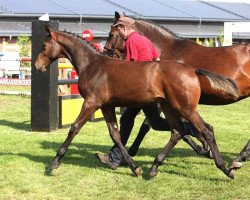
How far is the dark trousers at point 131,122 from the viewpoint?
7.59m

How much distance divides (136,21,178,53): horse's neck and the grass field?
170 centimetres

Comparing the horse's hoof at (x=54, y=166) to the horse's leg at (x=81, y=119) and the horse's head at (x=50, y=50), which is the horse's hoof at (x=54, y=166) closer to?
the horse's leg at (x=81, y=119)

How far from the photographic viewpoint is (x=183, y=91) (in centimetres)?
653

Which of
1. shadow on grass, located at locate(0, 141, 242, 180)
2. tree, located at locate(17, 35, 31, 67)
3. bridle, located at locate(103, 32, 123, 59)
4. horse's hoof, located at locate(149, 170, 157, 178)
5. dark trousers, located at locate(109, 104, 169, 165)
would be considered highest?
bridle, located at locate(103, 32, 123, 59)

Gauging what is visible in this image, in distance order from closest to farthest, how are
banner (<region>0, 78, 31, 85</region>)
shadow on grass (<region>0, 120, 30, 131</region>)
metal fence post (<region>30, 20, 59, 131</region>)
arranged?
metal fence post (<region>30, 20, 59, 131</region>), shadow on grass (<region>0, 120, 30, 131</region>), banner (<region>0, 78, 31, 85</region>)

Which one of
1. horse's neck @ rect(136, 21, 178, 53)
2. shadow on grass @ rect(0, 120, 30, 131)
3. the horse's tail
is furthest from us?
shadow on grass @ rect(0, 120, 30, 131)

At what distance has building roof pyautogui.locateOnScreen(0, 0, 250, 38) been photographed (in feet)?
108

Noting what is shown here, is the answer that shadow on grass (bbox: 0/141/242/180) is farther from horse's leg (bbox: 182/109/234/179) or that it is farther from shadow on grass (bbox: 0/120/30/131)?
shadow on grass (bbox: 0/120/30/131)

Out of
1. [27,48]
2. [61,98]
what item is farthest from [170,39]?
[27,48]

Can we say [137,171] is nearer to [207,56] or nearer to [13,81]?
[207,56]

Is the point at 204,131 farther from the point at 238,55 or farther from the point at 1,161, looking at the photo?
the point at 1,161

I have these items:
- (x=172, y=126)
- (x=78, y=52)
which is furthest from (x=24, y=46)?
(x=172, y=126)

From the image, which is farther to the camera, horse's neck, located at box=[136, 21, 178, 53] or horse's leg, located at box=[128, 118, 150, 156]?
horse's leg, located at box=[128, 118, 150, 156]

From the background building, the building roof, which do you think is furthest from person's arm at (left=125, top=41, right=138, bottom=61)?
the building roof
